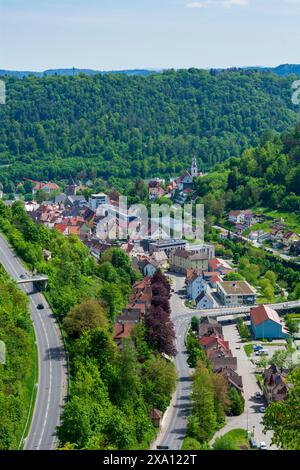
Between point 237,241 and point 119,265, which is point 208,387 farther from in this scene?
point 237,241

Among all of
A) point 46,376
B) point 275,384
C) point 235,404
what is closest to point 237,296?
point 275,384

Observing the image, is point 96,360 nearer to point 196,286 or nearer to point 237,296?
point 237,296

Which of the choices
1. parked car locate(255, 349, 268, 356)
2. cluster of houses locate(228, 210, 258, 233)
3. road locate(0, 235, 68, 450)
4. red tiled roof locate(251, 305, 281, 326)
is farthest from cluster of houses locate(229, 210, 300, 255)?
road locate(0, 235, 68, 450)

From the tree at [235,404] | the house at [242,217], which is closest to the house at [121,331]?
the tree at [235,404]

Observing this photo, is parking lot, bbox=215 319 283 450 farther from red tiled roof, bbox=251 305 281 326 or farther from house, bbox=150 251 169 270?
house, bbox=150 251 169 270

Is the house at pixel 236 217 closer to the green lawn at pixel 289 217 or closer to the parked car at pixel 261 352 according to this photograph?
the green lawn at pixel 289 217

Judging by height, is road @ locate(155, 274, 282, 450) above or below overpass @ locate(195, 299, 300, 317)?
above
